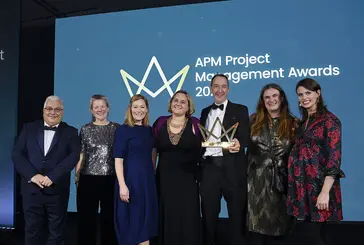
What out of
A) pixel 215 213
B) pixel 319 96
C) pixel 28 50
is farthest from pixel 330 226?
pixel 28 50

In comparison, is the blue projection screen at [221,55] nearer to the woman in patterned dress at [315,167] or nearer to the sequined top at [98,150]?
the sequined top at [98,150]

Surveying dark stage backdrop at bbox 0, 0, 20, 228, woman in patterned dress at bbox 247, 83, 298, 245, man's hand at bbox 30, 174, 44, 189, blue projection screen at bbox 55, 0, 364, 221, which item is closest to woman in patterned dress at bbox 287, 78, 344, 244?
woman in patterned dress at bbox 247, 83, 298, 245

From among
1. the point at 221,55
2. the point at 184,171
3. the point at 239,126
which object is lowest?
the point at 184,171

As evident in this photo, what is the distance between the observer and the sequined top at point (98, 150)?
3.27 metres

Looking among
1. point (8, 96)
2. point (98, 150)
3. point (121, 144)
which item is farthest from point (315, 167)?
point (8, 96)

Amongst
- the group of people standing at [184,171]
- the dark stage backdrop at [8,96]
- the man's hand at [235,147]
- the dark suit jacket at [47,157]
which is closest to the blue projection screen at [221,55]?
the dark stage backdrop at [8,96]

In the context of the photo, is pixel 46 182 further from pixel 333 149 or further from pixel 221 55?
pixel 221 55

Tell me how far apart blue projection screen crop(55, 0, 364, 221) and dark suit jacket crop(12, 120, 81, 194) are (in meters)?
1.32

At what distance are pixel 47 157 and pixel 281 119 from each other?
208cm

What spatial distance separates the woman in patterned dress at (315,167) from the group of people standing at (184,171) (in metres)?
0.01

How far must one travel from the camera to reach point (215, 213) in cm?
288

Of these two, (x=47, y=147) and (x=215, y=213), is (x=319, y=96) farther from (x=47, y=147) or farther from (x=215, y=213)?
(x=47, y=147)

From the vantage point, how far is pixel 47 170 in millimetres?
3051

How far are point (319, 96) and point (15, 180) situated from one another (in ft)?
12.8
